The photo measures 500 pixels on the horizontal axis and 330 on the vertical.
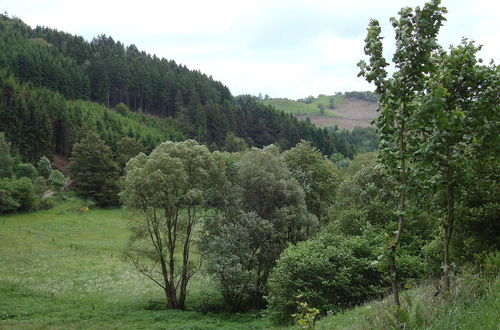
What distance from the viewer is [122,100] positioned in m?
162

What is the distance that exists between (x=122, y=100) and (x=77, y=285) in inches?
5354

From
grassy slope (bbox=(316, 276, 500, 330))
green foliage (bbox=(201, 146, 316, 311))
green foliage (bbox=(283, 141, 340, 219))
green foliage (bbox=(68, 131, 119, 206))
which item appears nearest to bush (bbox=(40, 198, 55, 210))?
green foliage (bbox=(68, 131, 119, 206))

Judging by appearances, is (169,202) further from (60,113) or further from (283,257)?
(60,113)

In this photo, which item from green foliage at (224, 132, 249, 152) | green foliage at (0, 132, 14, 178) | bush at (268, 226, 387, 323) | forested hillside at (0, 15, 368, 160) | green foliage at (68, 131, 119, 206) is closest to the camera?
bush at (268, 226, 387, 323)

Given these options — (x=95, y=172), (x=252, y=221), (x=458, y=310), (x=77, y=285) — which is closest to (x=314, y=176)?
(x=252, y=221)

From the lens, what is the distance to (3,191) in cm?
5991

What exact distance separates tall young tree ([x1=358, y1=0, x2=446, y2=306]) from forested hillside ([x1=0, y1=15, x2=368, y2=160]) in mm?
98542

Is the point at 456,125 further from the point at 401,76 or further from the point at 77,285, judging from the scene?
the point at 77,285

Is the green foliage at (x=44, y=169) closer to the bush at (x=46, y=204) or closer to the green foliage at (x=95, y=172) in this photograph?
the green foliage at (x=95, y=172)

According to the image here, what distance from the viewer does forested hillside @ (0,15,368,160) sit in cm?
11050

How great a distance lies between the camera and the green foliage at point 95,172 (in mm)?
78062

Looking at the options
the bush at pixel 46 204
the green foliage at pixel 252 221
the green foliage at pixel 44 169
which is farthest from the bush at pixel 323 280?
the green foliage at pixel 44 169

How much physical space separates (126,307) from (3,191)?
133ft

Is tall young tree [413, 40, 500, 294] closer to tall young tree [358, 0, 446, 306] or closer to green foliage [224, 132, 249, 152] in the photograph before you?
tall young tree [358, 0, 446, 306]
